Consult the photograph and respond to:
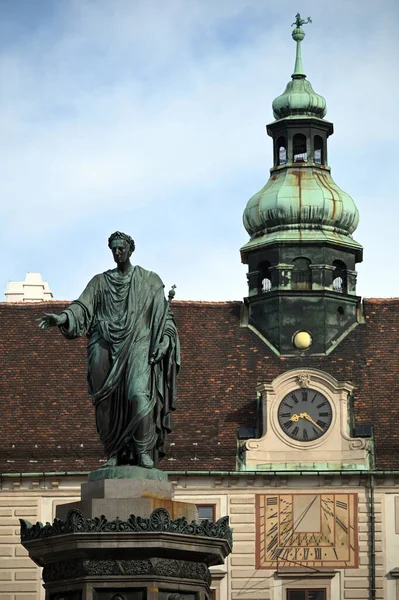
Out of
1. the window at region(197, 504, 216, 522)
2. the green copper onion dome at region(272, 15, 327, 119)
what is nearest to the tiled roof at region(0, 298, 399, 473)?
the window at region(197, 504, 216, 522)

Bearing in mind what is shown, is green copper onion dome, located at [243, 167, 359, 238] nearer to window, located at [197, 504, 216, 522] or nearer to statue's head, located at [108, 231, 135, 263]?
window, located at [197, 504, 216, 522]

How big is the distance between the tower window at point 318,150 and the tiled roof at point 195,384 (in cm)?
467


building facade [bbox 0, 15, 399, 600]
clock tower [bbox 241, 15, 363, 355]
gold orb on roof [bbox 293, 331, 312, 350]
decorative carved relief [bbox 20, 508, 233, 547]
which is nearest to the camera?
decorative carved relief [bbox 20, 508, 233, 547]

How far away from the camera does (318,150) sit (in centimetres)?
5559

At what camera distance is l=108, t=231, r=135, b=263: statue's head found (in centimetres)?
1712

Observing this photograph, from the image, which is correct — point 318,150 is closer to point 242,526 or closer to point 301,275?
point 301,275

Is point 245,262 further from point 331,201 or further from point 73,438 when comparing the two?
point 73,438

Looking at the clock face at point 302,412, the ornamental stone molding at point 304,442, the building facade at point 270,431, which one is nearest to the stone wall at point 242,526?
the building facade at point 270,431

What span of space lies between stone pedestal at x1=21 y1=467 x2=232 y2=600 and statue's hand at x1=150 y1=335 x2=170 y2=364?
1003 millimetres

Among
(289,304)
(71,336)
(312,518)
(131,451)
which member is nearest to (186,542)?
(131,451)

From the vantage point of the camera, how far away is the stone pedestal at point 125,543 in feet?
52.1

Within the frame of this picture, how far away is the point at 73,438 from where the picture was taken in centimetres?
4909

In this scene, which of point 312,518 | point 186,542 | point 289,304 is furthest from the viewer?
point 289,304

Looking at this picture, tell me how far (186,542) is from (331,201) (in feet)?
127
